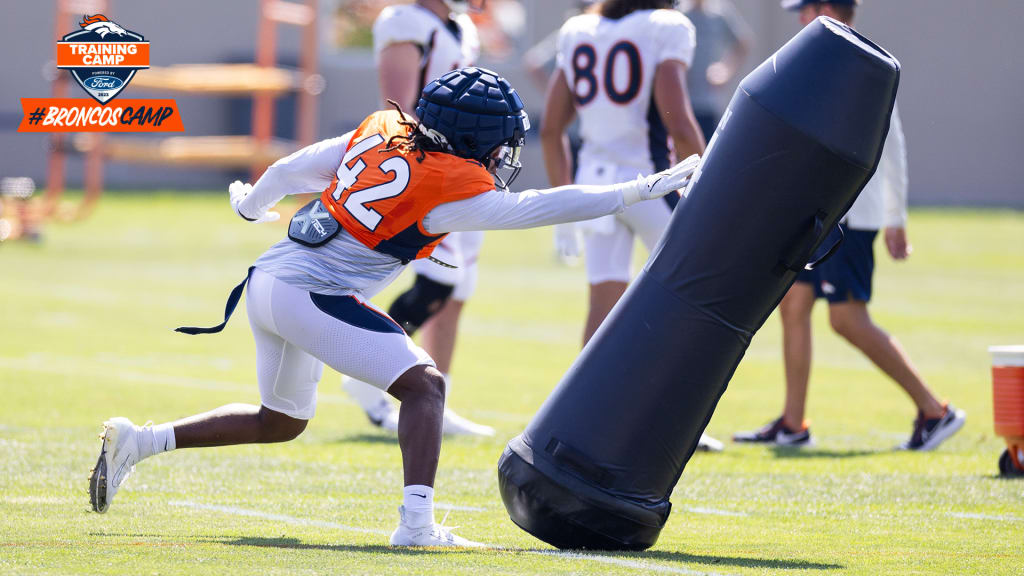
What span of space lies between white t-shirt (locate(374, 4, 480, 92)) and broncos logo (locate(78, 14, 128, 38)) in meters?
1.24

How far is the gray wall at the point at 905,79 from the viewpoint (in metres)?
28.4

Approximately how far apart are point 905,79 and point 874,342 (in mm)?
23329

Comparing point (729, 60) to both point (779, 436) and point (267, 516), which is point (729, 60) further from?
point (267, 516)

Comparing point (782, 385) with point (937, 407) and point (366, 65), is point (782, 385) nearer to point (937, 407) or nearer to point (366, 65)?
point (937, 407)

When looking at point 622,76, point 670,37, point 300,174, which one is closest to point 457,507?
point 300,174

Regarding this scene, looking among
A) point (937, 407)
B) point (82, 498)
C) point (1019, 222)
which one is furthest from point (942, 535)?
point (1019, 222)

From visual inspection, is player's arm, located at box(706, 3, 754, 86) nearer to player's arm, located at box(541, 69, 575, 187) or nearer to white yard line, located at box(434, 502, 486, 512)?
player's arm, located at box(541, 69, 575, 187)

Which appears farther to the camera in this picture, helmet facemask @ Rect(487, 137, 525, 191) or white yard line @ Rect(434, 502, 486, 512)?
white yard line @ Rect(434, 502, 486, 512)

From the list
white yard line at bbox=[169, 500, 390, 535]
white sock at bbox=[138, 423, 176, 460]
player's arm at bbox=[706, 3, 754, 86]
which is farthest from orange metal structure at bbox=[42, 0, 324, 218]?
white sock at bbox=[138, 423, 176, 460]

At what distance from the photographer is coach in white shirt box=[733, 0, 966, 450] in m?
7.18

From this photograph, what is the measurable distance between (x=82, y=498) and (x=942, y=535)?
303cm

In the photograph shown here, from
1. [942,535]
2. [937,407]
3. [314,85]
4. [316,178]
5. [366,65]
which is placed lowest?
[366,65]

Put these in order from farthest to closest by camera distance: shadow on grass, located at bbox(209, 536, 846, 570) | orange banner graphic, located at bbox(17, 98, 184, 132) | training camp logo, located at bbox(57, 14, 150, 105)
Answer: training camp logo, located at bbox(57, 14, 150, 105) → orange banner graphic, located at bbox(17, 98, 184, 132) → shadow on grass, located at bbox(209, 536, 846, 570)

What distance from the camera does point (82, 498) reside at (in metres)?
5.47
